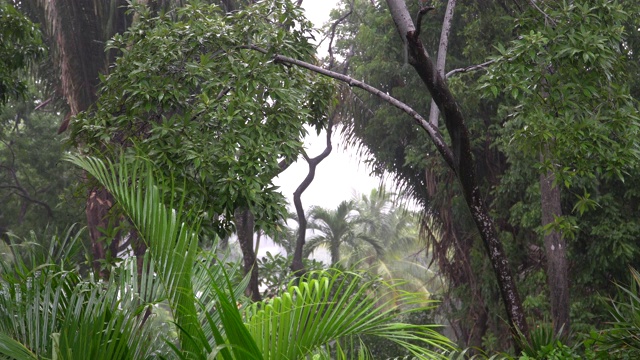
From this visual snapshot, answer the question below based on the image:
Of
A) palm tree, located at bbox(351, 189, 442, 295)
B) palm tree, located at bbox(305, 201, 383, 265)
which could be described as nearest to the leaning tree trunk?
palm tree, located at bbox(305, 201, 383, 265)

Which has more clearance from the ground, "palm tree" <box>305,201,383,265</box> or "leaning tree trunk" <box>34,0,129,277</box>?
"leaning tree trunk" <box>34,0,129,277</box>

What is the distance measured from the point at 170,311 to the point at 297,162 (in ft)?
20.9

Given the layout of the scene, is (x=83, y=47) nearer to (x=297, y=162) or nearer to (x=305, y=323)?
(x=297, y=162)

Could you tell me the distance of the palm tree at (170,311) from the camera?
8.59 ft

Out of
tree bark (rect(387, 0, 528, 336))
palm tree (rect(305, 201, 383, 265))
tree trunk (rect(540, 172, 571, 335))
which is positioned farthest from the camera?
palm tree (rect(305, 201, 383, 265))

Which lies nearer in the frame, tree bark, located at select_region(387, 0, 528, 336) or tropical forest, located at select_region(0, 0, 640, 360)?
tropical forest, located at select_region(0, 0, 640, 360)

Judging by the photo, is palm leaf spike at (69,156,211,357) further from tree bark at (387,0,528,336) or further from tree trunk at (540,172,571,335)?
tree trunk at (540,172,571,335)

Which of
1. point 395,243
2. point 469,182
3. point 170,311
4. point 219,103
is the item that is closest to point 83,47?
point 219,103

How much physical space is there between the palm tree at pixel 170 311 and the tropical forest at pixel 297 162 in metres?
0.01

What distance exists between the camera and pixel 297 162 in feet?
30.5

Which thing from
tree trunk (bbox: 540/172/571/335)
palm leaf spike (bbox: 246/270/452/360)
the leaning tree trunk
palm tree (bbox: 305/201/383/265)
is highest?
the leaning tree trunk

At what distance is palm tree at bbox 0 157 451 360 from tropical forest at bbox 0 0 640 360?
12mm

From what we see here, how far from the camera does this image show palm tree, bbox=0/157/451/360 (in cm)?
262

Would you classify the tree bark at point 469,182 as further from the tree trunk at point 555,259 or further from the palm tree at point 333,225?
the palm tree at point 333,225
